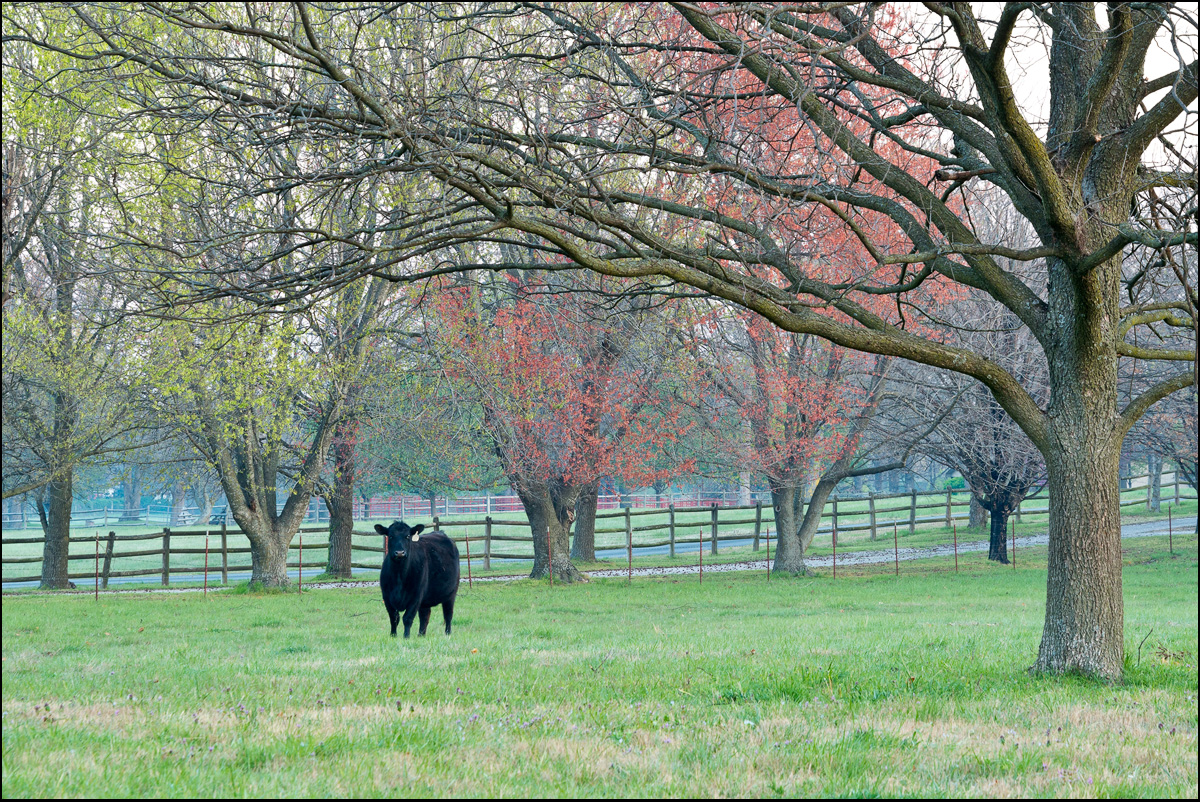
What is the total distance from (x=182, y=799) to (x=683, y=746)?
2453 millimetres

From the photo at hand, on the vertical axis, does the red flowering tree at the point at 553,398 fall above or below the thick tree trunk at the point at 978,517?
above

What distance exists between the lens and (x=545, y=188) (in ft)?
24.4

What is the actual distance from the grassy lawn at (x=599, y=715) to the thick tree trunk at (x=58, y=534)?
34.0 ft

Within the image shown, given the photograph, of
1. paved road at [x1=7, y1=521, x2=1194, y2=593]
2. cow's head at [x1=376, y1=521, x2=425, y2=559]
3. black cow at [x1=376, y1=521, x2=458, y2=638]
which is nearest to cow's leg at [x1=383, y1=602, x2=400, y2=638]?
black cow at [x1=376, y1=521, x2=458, y2=638]

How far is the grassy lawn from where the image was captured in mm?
4406

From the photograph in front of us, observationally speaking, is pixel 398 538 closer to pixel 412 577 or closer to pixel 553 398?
pixel 412 577

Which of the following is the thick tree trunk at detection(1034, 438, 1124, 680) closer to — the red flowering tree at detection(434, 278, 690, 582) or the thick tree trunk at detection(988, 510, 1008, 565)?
the red flowering tree at detection(434, 278, 690, 582)

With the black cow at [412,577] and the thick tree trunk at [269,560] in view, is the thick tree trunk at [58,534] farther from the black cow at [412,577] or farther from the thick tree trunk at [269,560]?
the black cow at [412,577]

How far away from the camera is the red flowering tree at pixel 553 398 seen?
20609mm

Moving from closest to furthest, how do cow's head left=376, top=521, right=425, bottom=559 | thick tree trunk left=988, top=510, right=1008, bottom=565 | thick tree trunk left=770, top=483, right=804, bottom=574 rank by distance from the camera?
cow's head left=376, top=521, right=425, bottom=559 < thick tree trunk left=770, top=483, right=804, bottom=574 < thick tree trunk left=988, top=510, right=1008, bottom=565

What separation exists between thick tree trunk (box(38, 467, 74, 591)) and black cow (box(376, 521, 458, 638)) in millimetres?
12633

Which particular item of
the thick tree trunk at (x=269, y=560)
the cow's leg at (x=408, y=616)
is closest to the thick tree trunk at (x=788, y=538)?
the thick tree trunk at (x=269, y=560)

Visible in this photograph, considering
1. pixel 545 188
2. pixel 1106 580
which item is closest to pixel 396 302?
pixel 545 188

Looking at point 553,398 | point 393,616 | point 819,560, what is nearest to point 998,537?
point 819,560
